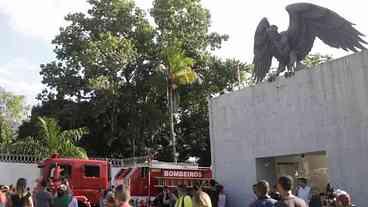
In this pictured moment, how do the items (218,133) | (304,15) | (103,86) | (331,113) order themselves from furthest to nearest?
(103,86), (218,133), (304,15), (331,113)

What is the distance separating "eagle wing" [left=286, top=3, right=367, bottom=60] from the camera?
53.1ft

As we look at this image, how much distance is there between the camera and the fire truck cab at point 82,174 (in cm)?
1880

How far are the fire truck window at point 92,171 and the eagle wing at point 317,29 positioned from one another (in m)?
8.01

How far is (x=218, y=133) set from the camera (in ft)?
66.3

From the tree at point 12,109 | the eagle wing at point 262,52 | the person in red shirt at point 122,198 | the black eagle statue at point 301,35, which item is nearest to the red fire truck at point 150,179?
the eagle wing at point 262,52

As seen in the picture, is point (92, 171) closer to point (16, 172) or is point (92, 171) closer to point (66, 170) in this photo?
point (66, 170)

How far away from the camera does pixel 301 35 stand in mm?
17297

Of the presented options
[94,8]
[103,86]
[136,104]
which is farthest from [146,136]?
[94,8]

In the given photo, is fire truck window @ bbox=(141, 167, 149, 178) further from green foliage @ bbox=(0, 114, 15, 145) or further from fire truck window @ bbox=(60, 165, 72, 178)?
green foliage @ bbox=(0, 114, 15, 145)

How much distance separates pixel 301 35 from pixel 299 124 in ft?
9.47

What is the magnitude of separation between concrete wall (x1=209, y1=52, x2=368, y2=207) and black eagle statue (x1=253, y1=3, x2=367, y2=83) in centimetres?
94

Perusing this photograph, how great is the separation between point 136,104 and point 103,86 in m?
2.97

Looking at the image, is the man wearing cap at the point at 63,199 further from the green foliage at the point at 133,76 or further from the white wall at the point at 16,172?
the green foliage at the point at 133,76

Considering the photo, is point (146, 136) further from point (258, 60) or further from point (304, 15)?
point (304, 15)
